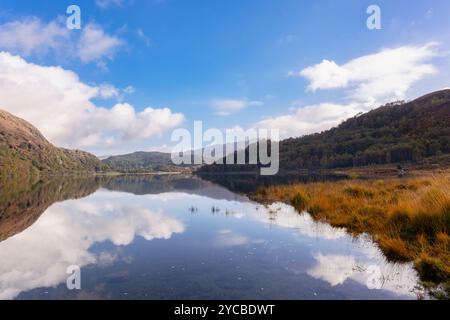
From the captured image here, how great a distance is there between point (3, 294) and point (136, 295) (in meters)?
3.81

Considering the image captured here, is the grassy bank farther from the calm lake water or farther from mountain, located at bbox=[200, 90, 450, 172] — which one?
mountain, located at bbox=[200, 90, 450, 172]

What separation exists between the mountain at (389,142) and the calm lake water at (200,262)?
10279cm

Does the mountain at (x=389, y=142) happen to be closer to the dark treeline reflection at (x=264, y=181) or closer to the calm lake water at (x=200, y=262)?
the dark treeline reflection at (x=264, y=181)

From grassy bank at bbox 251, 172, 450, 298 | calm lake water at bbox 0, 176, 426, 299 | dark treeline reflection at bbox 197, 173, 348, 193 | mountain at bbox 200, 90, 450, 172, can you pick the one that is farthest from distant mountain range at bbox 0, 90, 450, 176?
calm lake water at bbox 0, 176, 426, 299

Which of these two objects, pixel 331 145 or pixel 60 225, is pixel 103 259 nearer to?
pixel 60 225

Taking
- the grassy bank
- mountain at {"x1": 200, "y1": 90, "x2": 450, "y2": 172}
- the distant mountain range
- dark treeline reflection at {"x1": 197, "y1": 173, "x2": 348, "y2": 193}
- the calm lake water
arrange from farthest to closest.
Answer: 1. the distant mountain range
2. mountain at {"x1": 200, "y1": 90, "x2": 450, "y2": 172}
3. dark treeline reflection at {"x1": 197, "y1": 173, "x2": 348, "y2": 193}
4. the grassy bank
5. the calm lake water

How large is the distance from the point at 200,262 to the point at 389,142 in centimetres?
14669

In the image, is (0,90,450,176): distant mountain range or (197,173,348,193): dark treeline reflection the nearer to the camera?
(197,173,348,193): dark treeline reflection

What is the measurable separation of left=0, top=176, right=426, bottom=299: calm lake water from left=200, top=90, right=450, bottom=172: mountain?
337ft

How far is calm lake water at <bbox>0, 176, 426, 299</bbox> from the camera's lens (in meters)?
8.77

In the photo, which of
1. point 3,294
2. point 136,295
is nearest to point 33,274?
point 3,294

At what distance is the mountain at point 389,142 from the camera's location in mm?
112875

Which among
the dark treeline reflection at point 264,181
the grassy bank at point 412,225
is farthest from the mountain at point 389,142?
the grassy bank at point 412,225
